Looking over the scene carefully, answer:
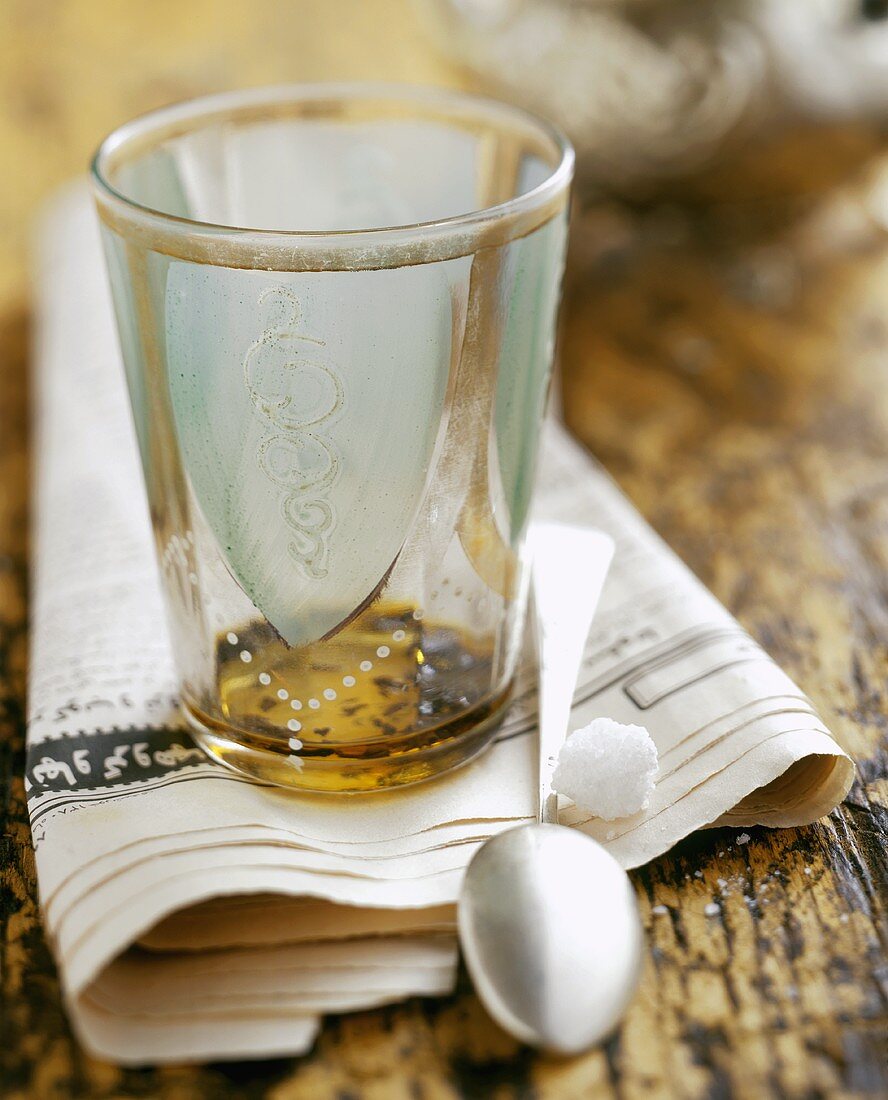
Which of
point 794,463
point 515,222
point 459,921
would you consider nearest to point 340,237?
point 515,222

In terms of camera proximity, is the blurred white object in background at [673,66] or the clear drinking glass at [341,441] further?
the blurred white object in background at [673,66]

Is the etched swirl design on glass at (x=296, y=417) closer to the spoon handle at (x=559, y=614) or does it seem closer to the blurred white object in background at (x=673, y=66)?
the spoon handle at (x=559, y=614)

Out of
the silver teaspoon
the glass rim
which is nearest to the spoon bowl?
the silver teaspoon

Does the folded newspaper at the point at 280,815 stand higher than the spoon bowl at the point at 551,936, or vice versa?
the spoon bowl at the point at 551,936

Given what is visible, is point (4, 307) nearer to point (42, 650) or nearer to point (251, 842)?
point (42, 650)

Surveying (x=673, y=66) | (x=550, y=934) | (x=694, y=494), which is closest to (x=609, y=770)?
(x=550, y=934)

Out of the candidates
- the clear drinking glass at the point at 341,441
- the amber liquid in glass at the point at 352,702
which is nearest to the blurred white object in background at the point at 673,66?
the clear drinking glass at the point at 341,441

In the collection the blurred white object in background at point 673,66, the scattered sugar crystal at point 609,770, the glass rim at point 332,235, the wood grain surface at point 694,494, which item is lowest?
the wood grain surface at point 694,494
